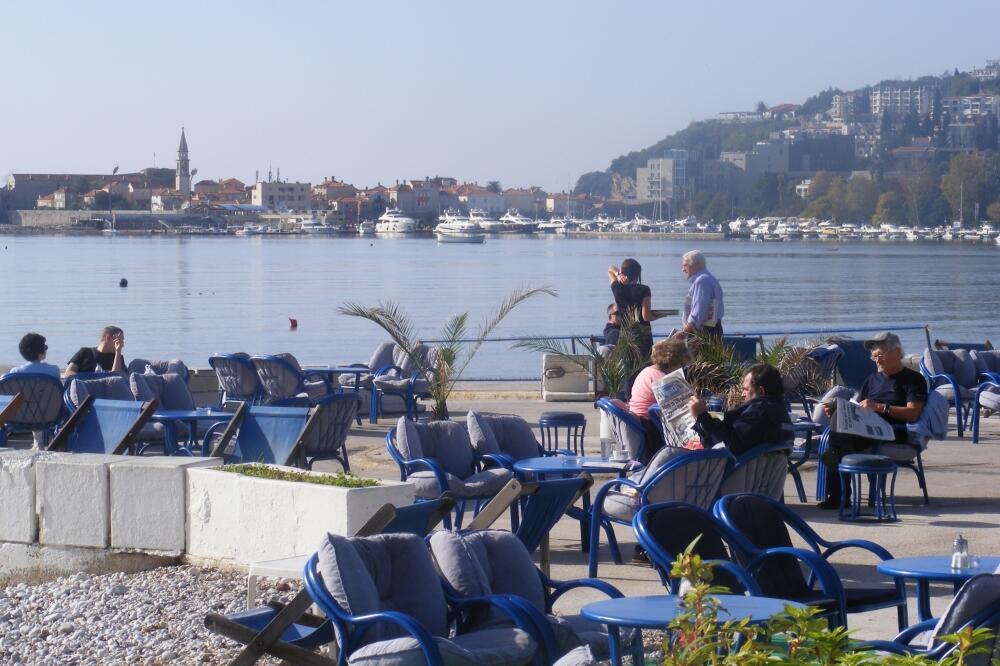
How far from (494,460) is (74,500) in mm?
2299

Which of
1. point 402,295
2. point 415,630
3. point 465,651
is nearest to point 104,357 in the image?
point 465,651

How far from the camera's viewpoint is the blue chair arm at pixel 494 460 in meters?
8.58

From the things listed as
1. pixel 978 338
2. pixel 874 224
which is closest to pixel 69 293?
pixel 978 338

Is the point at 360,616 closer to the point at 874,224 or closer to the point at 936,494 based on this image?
the point at 936,494

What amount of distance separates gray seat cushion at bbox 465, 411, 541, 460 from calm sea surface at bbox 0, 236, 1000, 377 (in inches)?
926

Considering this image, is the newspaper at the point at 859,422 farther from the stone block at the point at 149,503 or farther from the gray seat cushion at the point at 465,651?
the gray seat cushion at the point at 465,651

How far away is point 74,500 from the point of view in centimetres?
790

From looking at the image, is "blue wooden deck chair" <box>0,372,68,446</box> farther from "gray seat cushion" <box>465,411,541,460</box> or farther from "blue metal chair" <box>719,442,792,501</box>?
"blue metal chair" <box>719,442,792,501</box>

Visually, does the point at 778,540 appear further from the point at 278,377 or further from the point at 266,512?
the point at 278,377

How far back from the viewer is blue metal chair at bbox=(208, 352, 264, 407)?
45.4 ft

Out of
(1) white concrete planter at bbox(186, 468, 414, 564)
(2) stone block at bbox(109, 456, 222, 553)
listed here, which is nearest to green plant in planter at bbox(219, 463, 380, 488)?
(1) white concrete planter at bbox(186, 468, 414, 564)

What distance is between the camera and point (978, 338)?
45156 millimetres

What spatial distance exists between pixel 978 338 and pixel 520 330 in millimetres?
14761

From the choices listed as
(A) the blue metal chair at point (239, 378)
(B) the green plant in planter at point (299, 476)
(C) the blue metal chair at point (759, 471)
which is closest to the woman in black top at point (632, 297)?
(A) the blue metal chair at point (239, 378)
